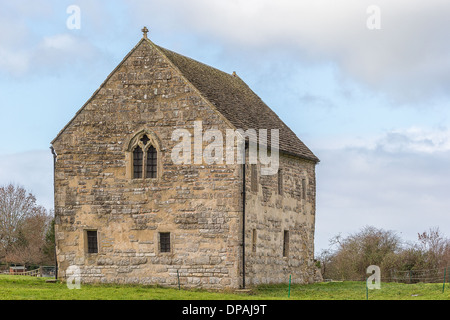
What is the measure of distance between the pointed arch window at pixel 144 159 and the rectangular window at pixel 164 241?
95.9 inches

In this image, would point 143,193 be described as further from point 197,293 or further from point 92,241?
point 197,293

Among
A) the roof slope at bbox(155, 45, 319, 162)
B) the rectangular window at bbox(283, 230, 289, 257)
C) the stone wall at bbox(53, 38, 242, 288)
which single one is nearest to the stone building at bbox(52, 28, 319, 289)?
the stone wall at bbox(53, 38, 242, 288)

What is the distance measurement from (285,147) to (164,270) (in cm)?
854

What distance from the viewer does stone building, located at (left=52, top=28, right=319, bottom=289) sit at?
3622cm

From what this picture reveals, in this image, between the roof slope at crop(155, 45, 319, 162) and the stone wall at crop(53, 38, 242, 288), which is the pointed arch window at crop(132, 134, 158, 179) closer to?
the stone wall at crop(53, 38, 242, 288)

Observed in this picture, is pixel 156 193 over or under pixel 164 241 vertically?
over

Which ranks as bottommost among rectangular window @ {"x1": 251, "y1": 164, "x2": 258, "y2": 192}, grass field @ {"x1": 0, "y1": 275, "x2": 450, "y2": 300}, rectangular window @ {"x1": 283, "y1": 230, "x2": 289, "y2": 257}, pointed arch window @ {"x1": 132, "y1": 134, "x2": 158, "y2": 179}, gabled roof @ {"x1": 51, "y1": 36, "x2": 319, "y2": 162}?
grass field @ {"x1": 0, "y1": 275, "x2": 450, "y2": 300}

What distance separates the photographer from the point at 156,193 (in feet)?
122

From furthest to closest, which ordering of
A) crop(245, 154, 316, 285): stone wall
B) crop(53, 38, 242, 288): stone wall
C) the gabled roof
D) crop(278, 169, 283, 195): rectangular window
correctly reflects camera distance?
crop(278, 169, 283, 195): rectangular window
the gabled roof
crop(245, 154, 316, 285): stone wall
crop(53, 38, 242, 288): stone wall

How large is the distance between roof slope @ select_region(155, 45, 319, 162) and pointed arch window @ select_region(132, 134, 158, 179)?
10.3 feet

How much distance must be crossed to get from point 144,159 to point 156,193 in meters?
1.54

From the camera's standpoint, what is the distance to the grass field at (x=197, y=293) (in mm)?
31219

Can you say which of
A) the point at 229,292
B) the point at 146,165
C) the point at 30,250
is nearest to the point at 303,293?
the point at 229,292

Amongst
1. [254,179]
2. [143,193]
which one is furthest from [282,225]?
[143,193]
